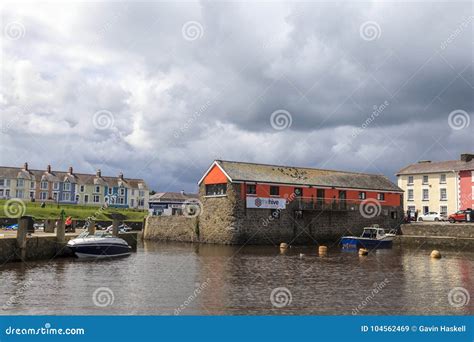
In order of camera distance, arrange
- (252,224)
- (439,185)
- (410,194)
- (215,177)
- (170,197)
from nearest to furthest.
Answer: (252,224) < (215,177) < (439,185) < (410,194) < (170,197)

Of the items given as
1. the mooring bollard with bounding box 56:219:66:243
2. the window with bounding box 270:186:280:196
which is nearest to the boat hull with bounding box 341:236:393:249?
the window with bounding box 270:186:280:196

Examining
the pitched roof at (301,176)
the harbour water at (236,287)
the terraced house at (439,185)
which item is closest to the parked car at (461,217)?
the pitched roof at (301,176)

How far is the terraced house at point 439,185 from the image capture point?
6688 centimetres

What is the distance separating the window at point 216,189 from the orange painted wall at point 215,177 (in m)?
0.43

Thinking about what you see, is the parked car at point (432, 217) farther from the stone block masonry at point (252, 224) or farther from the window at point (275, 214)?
the window at point (275, 214)

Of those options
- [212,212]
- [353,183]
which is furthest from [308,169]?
[212,212]

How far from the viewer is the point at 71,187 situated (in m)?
116

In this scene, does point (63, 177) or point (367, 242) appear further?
point (63, 177)

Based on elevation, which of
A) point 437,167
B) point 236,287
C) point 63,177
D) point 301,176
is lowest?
point 236,287

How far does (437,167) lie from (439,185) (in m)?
2.89

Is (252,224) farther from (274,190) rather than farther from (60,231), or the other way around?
(60,231)

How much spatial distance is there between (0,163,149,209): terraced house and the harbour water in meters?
83.4

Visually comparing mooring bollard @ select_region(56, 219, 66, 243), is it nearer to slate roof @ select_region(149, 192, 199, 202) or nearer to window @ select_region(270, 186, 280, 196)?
window @ select_region(270, 186, 280, 196)

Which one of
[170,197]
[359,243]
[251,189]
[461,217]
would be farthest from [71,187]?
[461,217]
